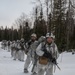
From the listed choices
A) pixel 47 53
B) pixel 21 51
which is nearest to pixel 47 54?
pixel 47 53

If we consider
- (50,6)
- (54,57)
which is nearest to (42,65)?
(54,57)

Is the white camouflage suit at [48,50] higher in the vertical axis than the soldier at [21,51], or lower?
higher

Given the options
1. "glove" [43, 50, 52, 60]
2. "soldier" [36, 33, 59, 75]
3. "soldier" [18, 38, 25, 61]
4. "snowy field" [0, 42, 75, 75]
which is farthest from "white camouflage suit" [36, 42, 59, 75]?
"soldier" [18, 38, 25, 61]

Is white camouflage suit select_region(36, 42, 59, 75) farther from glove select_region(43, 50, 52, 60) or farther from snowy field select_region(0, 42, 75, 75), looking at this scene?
snowy field select_region(0, 42, 75, 75)

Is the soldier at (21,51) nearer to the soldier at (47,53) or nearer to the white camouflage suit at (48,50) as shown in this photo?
the white camouflage suit at (48,50)

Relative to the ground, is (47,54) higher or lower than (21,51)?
higher

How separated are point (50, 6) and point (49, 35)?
1586 inches

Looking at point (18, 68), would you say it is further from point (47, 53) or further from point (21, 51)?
point (21, 51)

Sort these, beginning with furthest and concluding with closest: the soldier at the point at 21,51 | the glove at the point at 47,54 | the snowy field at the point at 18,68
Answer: the soldier at the point at 21,51
the snowy field at the point at 18,68
the glove at the point at 47,54

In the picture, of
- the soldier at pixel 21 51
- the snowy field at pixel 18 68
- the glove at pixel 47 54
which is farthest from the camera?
the soldier at pixel 21 51

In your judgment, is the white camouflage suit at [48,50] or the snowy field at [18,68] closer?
the white camouflage suit at [48,50]

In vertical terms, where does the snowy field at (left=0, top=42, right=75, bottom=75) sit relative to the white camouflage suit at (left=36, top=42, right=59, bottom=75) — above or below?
below

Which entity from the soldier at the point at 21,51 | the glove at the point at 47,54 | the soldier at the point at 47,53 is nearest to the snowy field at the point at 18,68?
the soldier at the point at 21,51

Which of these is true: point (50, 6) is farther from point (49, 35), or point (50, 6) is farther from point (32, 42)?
point (49, 35)
